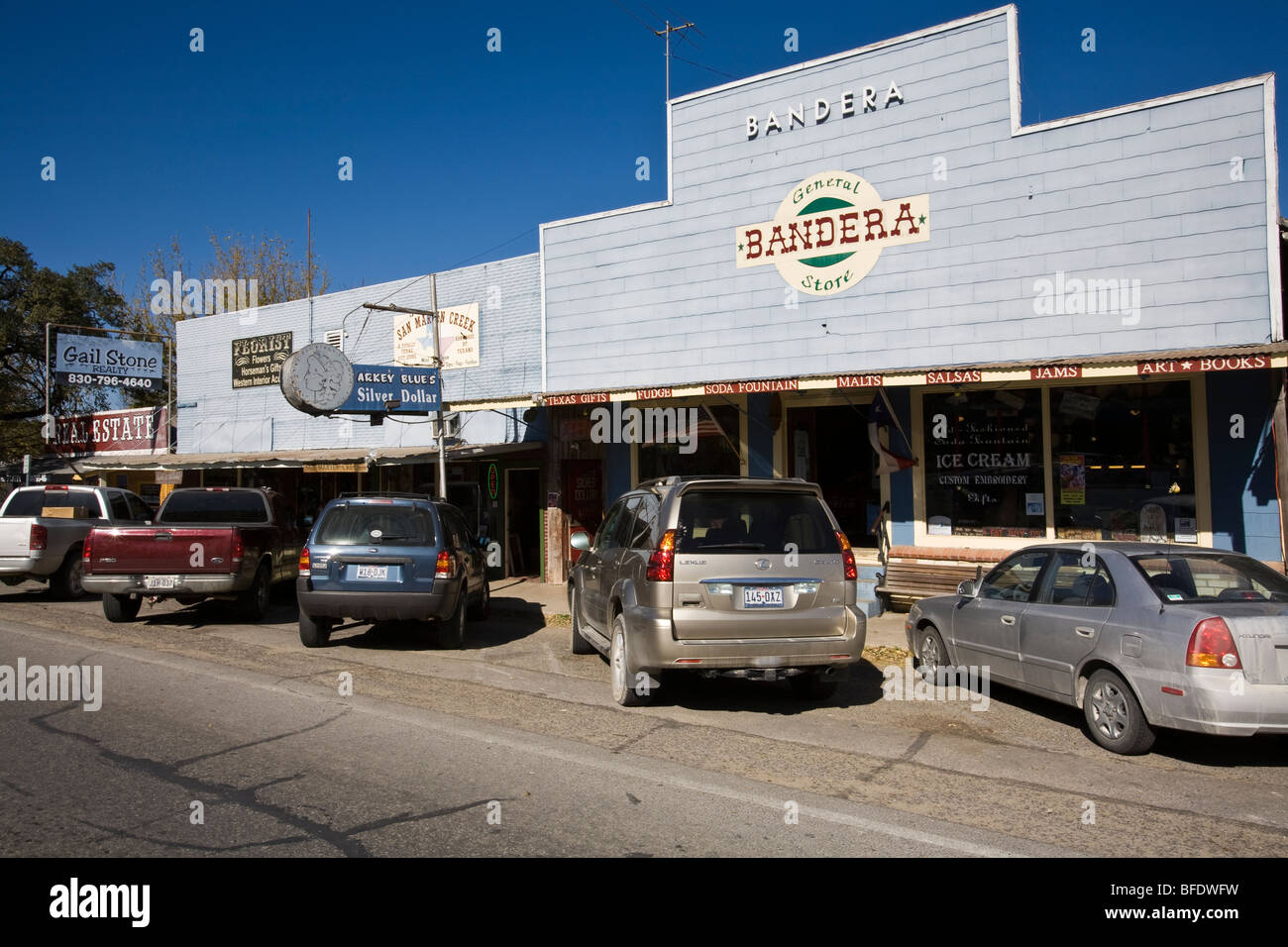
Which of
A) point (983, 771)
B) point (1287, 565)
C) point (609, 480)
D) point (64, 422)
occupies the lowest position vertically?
point (983, 771)

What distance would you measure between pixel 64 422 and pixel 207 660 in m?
23.7

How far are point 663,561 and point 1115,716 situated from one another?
131 inches

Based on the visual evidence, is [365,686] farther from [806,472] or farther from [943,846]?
[806,472]

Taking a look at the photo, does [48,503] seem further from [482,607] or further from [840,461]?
[840,461]

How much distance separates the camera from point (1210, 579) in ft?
21.1

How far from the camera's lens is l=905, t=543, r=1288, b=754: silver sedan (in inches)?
228

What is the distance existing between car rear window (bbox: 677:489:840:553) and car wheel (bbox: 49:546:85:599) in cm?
1197

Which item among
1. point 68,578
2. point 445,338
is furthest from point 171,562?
point 445,338

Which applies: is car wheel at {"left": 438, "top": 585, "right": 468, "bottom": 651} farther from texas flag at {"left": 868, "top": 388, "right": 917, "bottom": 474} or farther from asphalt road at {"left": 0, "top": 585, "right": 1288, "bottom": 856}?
texas flag at {"left": 868, "top": 388, "right": 917, "bottom": 474}

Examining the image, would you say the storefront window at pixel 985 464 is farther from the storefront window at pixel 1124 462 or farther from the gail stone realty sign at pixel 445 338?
the gail stone realty sign at pixel 445 338

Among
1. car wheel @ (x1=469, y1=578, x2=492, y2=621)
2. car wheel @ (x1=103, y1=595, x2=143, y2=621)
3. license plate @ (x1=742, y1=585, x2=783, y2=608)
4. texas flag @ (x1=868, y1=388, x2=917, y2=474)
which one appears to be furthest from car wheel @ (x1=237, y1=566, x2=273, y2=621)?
texas flag @ (x1=868, y1=388, x2=917, y2=474)
